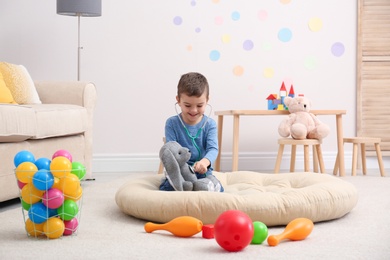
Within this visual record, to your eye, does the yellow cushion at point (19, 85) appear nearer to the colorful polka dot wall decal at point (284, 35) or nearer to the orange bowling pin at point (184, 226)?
the orange bowling pin at point (184, 226)

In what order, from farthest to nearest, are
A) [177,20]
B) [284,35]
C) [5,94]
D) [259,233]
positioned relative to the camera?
[284,35] < [177,20] < [5,94] < [259,233]

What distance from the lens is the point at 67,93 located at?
156 inches

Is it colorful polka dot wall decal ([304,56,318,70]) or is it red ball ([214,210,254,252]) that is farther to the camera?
colorful polka dot wall decal ([304,56,318,70])

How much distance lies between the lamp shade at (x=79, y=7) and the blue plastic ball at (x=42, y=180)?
2374 millimetres

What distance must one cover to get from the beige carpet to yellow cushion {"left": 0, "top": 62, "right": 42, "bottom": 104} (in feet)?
3.84

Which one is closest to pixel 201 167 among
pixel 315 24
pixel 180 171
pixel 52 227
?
pixel 180 171

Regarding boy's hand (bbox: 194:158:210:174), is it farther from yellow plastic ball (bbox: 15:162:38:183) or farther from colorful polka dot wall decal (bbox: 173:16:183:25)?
colorful polka dot wall decal (bbox: 173:16:183:25)

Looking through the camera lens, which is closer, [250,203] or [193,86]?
[250,203]

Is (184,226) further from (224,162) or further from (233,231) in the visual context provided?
(224,162)

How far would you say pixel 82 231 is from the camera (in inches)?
94.7

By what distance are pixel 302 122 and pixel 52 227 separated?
2476mm

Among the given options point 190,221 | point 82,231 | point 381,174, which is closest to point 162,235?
point 190,221

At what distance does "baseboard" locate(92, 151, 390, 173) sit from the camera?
4824mm

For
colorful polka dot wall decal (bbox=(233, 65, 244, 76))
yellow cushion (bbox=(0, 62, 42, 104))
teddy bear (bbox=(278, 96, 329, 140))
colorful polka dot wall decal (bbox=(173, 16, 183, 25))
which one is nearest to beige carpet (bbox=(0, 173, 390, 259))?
yellow cushion (bbox=(0, 62, 42, 104))
